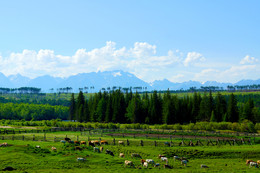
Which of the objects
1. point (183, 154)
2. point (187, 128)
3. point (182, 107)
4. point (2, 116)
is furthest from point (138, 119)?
point (2, 116)

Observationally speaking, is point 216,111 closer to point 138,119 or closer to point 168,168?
point 138,119

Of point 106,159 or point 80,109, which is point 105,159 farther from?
point 80,109

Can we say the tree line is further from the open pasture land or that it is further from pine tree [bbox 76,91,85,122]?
the open pasture land

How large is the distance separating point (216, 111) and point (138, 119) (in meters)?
34.2

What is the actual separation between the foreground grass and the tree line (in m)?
62.3

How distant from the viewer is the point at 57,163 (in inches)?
1277

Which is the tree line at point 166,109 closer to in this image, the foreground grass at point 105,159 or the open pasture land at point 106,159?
the foreground grass at point 105,159

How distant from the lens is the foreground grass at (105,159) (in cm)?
3062

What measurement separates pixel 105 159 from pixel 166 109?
7730 centimetres

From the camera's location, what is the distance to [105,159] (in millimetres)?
35000

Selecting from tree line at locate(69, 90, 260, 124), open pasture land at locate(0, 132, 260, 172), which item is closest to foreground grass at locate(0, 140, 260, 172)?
open pasture land at locate(0, 132, 260, 172)

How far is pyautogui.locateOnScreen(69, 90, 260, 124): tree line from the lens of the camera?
343ft

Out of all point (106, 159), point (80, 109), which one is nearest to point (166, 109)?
point (80, 109)

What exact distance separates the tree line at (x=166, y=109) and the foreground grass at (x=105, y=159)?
6232 centimetres
